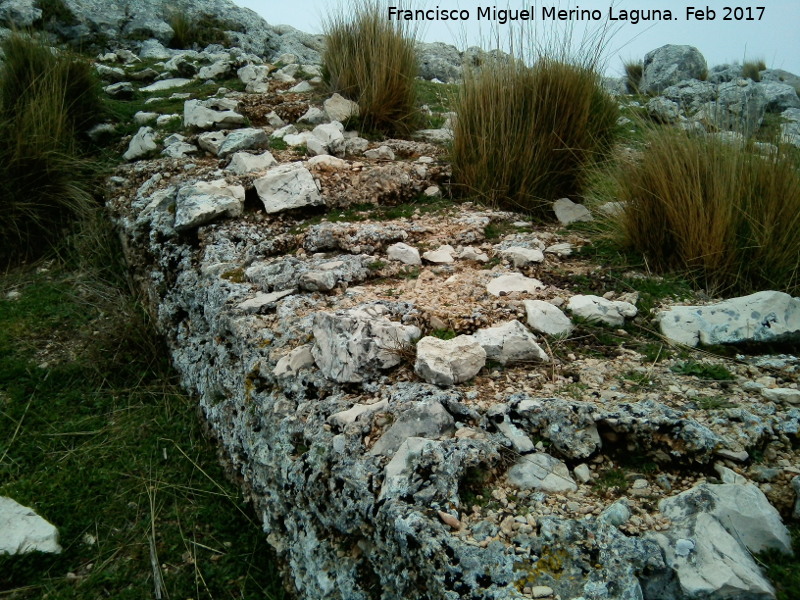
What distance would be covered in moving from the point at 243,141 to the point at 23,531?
8.36ft

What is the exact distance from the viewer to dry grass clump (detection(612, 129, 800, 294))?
246cm

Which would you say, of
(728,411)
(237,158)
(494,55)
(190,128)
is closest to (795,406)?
(728,411)

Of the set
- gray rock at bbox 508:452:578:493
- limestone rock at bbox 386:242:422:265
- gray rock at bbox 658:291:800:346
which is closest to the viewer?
gray rock at bbox 508:452:578:493

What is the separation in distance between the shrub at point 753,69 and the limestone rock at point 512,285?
11.9 meters

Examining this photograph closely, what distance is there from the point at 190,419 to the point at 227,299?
584mm

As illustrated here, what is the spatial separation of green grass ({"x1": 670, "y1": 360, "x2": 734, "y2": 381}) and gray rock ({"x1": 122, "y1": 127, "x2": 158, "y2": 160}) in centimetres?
358

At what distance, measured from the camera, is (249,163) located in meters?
3.46

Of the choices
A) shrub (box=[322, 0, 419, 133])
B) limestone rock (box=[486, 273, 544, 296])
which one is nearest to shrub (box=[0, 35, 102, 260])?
shrub (box=[322, 0, 419, 133])

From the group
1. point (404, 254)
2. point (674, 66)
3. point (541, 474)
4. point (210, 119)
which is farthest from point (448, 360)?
point (674, 66)

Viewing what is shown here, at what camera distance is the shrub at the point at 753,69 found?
39.1 ft

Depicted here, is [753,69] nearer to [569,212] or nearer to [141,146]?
[569,212]

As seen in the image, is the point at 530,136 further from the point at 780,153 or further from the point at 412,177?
the point at 780,153

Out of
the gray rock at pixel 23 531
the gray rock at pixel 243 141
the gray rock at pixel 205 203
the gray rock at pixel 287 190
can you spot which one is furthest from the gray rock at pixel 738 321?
the gray rock at pixel 243 141

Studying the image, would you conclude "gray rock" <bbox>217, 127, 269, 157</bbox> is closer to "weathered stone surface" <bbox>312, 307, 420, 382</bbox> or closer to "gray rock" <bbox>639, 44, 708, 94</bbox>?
"weathered stone surface" <bbox>312, 307, 420, 382</bbox>
